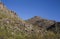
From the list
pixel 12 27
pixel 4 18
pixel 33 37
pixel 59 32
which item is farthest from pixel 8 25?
pixel 59 32

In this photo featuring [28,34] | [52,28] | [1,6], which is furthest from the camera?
[1,6]

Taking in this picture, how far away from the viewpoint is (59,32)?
25.7 m

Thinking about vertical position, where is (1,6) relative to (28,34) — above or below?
above

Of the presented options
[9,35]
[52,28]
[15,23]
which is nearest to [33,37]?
[9,35]

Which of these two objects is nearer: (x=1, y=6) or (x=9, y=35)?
(x=9, y=35)

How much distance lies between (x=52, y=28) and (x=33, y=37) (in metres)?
7.15

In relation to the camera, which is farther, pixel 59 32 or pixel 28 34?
pixel 59 32

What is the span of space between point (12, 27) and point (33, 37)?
3.57m

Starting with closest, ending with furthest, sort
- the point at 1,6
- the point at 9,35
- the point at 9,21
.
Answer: the point at 9,35
the point at 9,21
the point at 1,6

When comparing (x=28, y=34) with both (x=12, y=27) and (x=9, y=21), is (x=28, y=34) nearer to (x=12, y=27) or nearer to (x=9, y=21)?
(x=12, y=27)

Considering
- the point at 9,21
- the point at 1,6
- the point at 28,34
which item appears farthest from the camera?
the point at 1,6

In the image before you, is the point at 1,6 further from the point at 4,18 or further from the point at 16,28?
the point at 16,28

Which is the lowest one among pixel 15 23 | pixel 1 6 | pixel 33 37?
pixel 33 37

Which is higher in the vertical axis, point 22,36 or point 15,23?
point 15,23
